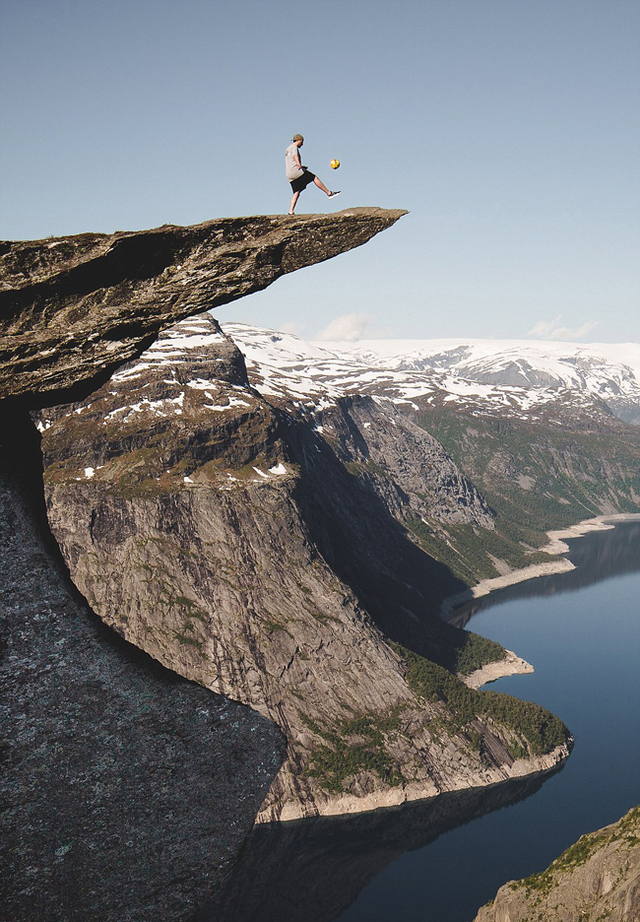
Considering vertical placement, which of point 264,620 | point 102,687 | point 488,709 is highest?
point 102,687

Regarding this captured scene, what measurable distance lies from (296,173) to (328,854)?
156m

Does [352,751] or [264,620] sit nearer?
[352,751]

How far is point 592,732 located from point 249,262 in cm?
20125

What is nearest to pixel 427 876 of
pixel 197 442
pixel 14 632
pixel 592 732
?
pixel 592 732

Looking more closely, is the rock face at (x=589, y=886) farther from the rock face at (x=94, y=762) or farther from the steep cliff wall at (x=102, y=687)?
the steep cliff wall at (x=102, y=687)

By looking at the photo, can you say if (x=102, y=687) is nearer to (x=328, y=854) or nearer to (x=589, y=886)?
(x=589, y=886)

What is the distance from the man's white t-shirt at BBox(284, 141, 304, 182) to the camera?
1786cm

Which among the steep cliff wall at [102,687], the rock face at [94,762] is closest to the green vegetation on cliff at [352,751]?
the rock face at [94,762]

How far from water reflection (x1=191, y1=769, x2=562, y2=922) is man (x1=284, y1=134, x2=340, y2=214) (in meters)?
137

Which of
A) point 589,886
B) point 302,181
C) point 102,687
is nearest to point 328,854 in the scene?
point 589,886

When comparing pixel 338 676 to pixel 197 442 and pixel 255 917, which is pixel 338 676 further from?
pixel 197 442

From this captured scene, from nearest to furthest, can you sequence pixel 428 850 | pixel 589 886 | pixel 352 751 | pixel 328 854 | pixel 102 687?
1. pixel 102 687
2. pixel 589 886
3. pixel 428 850
4. pixel 328 854
5. pixel 352 751

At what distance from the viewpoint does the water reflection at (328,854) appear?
127 metres

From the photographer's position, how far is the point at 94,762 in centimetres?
1620
